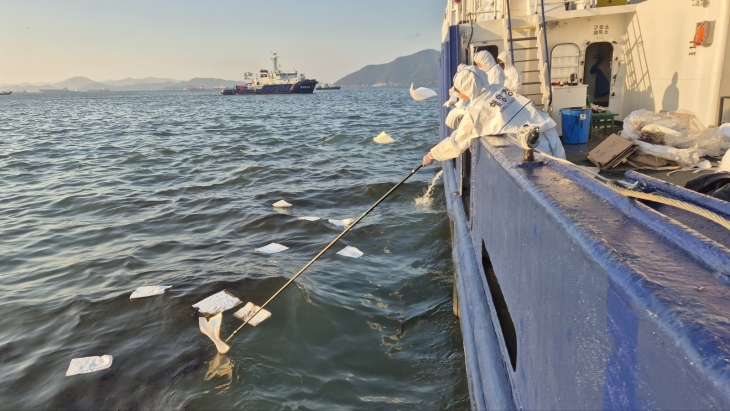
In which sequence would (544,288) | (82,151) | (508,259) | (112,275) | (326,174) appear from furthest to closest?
(82,151), (326,174), (112,275), (508,259), (544,288)

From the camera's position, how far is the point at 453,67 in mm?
8484

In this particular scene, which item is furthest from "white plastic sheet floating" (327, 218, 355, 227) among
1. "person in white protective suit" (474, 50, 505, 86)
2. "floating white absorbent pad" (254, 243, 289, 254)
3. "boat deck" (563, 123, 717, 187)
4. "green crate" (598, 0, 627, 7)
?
"green crate" (598, 0, 627, 7)

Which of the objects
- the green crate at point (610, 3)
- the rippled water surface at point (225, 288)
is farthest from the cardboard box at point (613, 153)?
the green crate at point (610, 3)

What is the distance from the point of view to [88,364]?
4461 mm

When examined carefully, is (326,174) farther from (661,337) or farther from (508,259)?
(661,337)

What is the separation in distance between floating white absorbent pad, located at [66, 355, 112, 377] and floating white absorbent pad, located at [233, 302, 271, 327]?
50.1 inches

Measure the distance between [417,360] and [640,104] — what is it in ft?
22.7

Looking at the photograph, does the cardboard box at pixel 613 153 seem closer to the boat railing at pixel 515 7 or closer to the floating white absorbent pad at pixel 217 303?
the boat railing at pixel 515 7

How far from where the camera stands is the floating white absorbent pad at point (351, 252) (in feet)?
22.8

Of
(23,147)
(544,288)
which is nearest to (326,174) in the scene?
(544,288)

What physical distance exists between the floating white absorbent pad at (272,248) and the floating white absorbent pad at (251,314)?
1.73 meters

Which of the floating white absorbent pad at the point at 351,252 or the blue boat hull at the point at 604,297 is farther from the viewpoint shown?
the floating white absorbent pad at the point at 351,252

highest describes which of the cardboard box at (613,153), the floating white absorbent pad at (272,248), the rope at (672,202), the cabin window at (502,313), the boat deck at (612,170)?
the rope at (672,202)

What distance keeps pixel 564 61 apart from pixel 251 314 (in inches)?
304
